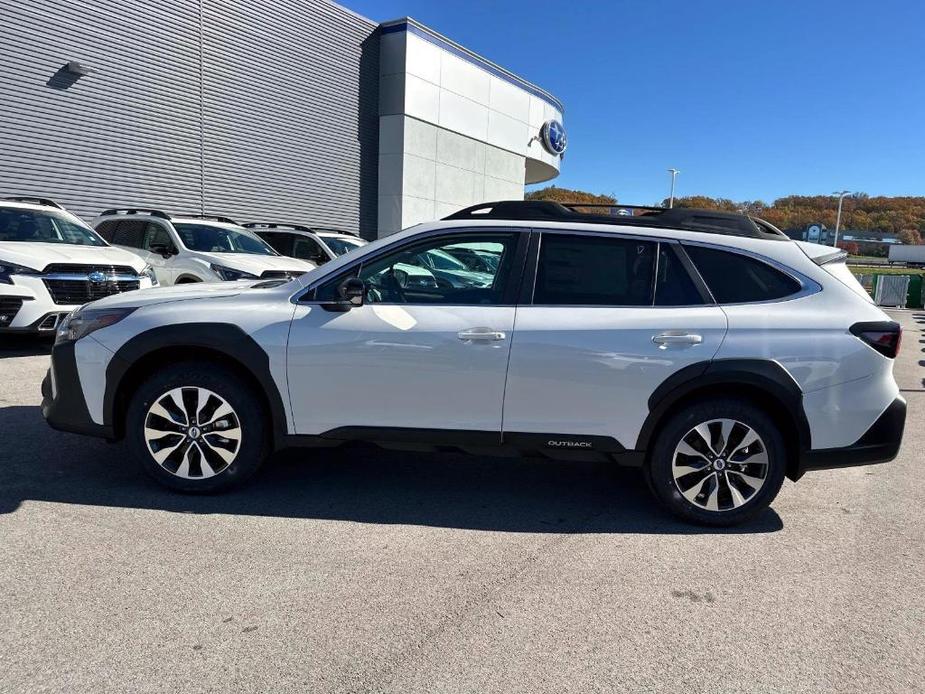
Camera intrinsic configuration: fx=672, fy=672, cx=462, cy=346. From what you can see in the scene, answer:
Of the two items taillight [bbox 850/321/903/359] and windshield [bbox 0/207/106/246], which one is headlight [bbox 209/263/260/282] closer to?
windshield [bbox 0/207/106/246]

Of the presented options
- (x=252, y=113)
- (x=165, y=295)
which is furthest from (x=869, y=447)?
(x=252, y=113)

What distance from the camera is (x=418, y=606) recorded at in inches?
113

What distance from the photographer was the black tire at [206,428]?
381 centimetres

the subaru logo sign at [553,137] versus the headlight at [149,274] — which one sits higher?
the subaru logo sign at [553,137]

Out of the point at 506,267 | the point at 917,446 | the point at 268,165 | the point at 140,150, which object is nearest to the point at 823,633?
the point at 506,267

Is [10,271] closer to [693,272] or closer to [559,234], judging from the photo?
[559,234]

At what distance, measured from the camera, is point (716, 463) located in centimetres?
367

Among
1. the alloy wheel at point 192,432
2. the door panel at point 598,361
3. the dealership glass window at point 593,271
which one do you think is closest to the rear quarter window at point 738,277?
the door panel at point 598,361

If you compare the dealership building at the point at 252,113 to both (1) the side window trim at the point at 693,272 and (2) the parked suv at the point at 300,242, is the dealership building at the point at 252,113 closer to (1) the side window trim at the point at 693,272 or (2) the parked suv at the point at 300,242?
A: (2) the parked suv at the point at 300,242

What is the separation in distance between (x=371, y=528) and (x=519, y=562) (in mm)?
834

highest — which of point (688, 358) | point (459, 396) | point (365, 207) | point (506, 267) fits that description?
point (365, 207)

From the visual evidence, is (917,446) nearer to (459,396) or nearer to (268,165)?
(459,396)

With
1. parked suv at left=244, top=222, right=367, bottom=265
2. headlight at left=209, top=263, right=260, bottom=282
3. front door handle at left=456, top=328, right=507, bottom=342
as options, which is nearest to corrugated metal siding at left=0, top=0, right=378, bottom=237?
parked suv at left=244, top=222, right=367, bottom=265

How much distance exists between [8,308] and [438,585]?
21.5ft
